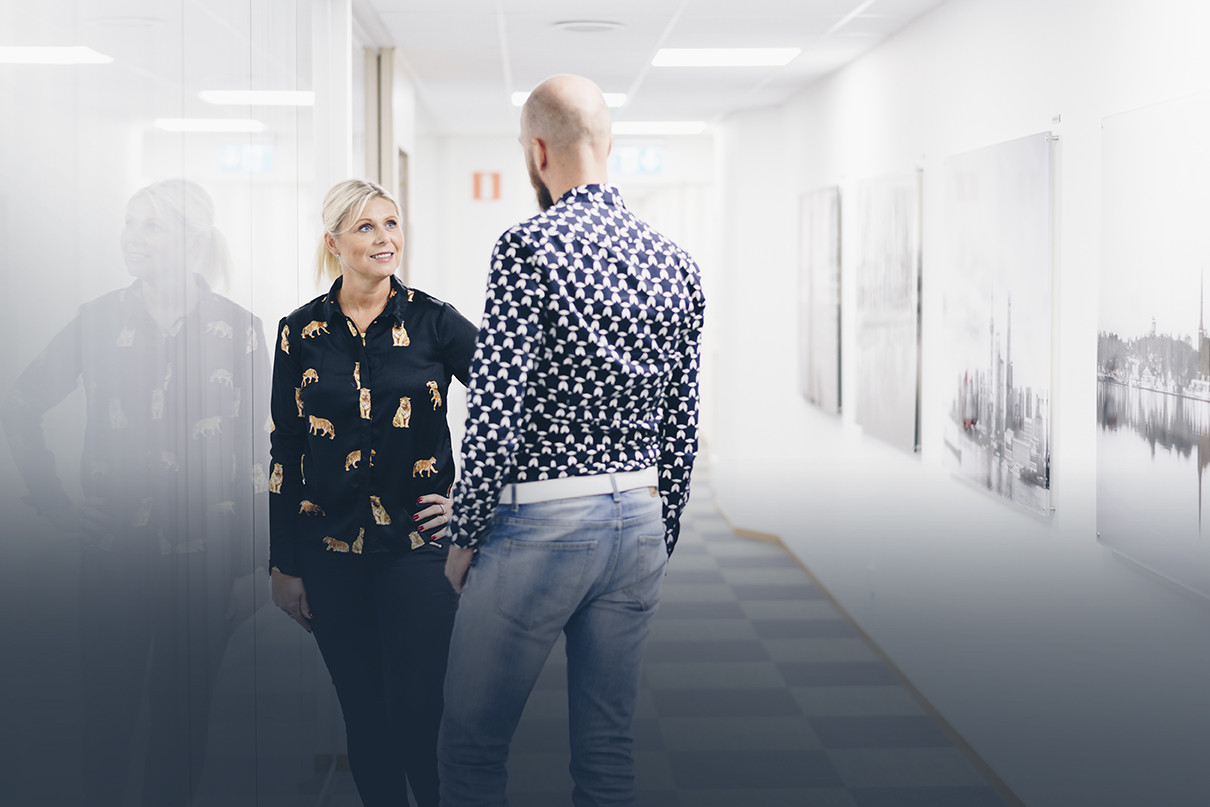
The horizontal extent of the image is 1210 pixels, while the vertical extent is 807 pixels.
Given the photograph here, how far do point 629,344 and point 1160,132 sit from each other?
59.4 inches

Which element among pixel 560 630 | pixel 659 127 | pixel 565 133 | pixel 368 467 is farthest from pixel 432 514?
pixel 659 127

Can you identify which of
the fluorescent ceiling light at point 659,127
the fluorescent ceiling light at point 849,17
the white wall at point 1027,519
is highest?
the fluorescent ceiling light at point 659,127

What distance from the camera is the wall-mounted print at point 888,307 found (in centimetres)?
458

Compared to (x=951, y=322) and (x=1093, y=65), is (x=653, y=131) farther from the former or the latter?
(x=1093, y=65)

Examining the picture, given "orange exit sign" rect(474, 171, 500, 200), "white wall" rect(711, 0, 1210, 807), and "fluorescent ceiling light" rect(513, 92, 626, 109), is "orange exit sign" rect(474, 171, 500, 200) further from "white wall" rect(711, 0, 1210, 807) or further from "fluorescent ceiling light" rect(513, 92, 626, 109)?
"white wall" rect(711, 0, 1210, 807)

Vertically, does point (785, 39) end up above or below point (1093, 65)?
above

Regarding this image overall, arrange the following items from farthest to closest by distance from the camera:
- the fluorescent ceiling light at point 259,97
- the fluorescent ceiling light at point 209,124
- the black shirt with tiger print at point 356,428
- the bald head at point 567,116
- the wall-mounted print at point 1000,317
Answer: the wall-mounted print at point 1000,317 → the black shirt with tiger print at point 356,428 → the fluorescent ceiling light at point 259,97 → the fluorescent ceiling light at point 209,124 → the bald head at point 567,116

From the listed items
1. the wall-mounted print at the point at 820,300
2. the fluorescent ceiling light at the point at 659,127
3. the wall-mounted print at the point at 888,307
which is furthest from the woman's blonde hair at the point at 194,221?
the fluorescent ceiling light at the point at 659,127

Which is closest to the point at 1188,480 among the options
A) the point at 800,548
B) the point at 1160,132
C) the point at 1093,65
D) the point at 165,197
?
the point at 1160,132

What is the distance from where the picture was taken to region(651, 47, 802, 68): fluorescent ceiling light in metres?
5.31

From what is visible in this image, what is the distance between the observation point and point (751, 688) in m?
4.33

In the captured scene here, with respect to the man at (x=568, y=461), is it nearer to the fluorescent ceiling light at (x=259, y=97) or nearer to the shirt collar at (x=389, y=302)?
the shirt collar at (x=389, y=302)

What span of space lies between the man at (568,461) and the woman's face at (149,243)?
0.52m

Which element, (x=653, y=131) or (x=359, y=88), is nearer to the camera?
(x=359, y=88)
